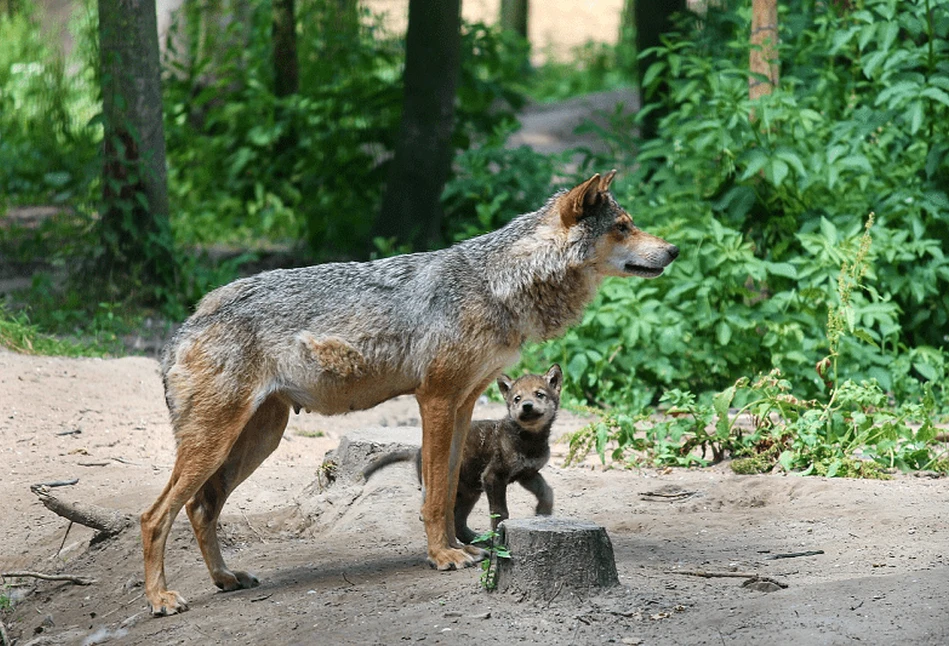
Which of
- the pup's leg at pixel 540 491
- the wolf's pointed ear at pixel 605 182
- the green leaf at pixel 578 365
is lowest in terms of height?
the pup's leg at pixel 540 491

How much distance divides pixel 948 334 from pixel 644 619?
20.0 feet

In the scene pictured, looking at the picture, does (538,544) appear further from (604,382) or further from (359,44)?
(359,44)

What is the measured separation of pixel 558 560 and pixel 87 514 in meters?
3.03

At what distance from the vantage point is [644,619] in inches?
195

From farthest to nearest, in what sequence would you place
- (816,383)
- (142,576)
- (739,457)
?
(816,383) < (739,457) < (142,576)

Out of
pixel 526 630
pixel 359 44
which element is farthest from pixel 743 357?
pixel 359 44

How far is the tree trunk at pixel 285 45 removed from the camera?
1644 cm

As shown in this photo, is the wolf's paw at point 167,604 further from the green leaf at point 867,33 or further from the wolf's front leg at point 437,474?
the green leaf at point 867,33

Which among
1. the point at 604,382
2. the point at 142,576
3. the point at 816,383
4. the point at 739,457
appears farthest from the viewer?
the point at 604,382

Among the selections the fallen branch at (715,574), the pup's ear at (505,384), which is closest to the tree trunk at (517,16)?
the pup's ear at (505,384)

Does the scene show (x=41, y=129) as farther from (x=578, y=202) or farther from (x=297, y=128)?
(x=578, y=202)

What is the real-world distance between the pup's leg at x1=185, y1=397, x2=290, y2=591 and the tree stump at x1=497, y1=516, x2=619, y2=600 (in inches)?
62.7

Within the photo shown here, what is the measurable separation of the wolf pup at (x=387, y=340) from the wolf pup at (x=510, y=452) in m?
0.33

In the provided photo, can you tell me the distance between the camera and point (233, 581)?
19.9 ft
